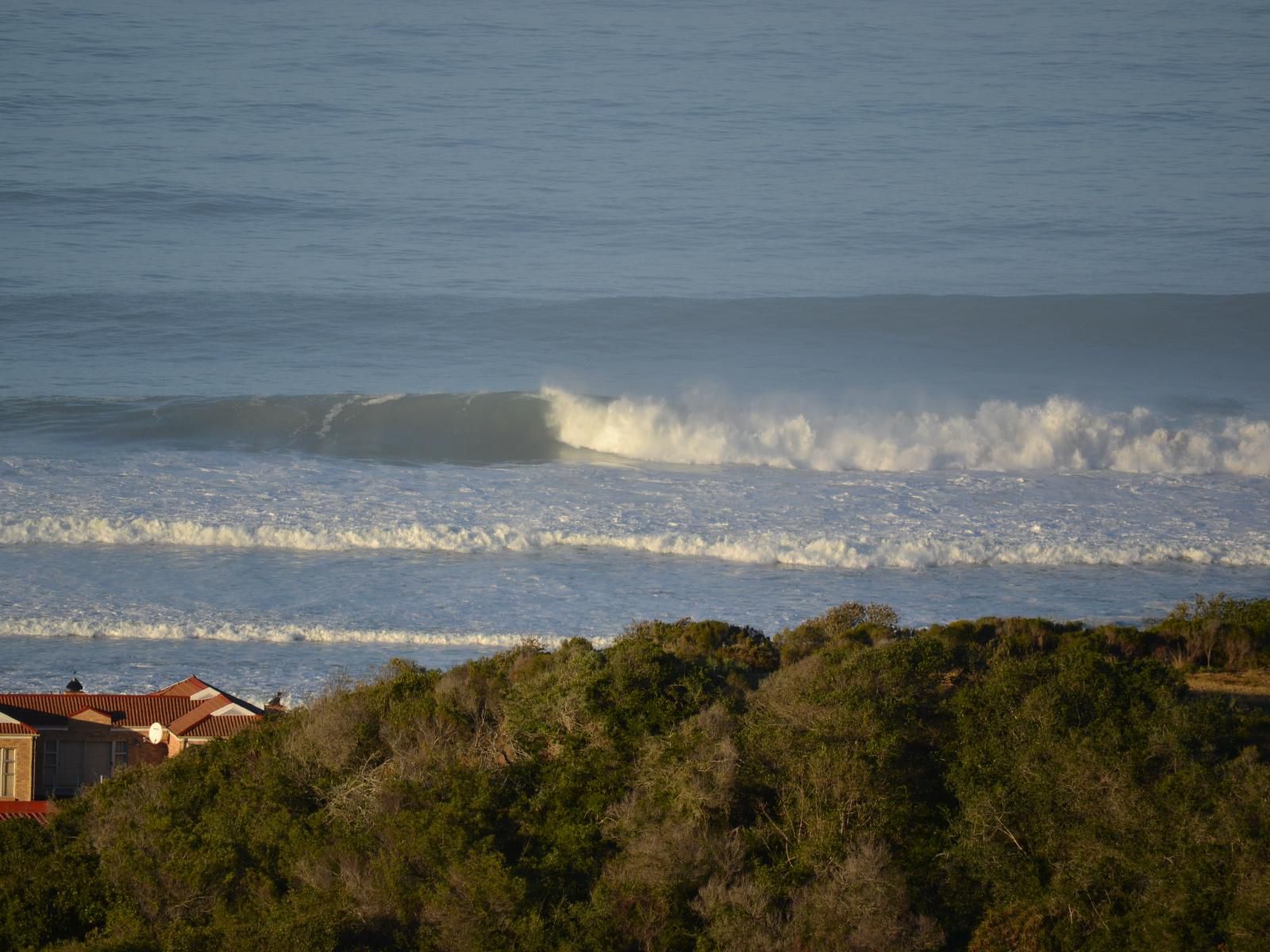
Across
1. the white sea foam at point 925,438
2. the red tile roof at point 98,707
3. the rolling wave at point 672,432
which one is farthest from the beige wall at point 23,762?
the white sea foam at point 925,438

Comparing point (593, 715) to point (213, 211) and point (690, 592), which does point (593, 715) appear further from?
point (213, 211)

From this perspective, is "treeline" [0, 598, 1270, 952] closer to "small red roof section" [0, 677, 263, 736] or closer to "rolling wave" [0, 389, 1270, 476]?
"small red roof section" [0, 677, 263, 736]

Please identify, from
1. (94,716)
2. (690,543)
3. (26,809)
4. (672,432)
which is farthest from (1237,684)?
(672,432)

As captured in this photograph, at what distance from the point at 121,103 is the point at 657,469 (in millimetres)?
40531

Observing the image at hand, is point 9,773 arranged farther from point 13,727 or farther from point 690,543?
point 690,543

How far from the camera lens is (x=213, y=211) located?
1949 inches

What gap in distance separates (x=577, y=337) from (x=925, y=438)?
43.0ft

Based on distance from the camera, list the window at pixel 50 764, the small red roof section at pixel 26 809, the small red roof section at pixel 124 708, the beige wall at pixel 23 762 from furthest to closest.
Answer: the small red roof section at pixel 124 708 < the window at pixel 50 764 < the beige wall at pixel 23 762 < the small red roof section at pixel 26 809

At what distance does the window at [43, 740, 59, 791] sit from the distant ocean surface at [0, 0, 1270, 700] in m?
2.89

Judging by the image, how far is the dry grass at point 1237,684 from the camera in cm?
1262

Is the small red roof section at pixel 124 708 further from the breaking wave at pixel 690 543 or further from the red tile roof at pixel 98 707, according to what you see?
the breaking wave at pixel 690 543

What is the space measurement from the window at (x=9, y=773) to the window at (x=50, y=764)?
0.28 meters

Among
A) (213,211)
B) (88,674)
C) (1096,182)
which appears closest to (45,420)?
(88,674)

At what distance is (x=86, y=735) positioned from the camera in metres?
12.6
